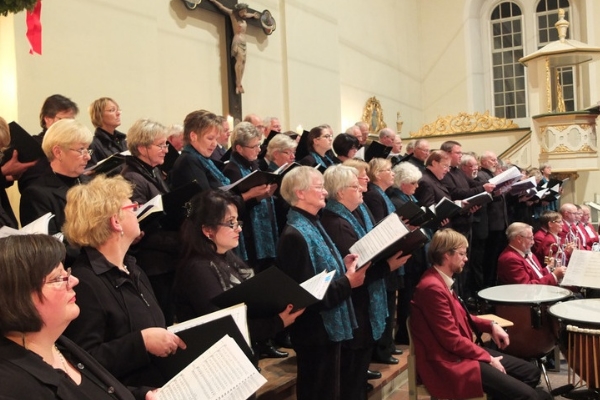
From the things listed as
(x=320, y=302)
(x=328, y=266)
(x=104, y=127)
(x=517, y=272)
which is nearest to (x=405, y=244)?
(x=328, y=266)

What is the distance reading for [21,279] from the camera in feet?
5.09

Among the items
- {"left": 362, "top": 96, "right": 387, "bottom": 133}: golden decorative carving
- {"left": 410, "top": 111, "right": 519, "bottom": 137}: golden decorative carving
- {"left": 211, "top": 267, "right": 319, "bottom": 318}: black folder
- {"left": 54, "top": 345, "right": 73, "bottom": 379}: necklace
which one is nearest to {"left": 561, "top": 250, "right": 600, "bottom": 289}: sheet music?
{"left": 211, "top": 267, "right": 319, "bottom": 318}: black folder

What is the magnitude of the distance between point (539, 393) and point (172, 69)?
486cm

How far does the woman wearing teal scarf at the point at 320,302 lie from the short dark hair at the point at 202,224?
0.62 meters

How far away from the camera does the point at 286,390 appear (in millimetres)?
3869

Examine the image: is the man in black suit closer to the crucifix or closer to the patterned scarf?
the patterned scarf

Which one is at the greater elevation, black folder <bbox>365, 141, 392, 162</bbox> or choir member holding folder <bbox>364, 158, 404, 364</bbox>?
black folder <bbox>365, 141, 392, 162</bbox>

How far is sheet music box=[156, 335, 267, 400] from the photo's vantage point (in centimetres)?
187

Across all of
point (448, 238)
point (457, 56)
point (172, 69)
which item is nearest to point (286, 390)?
point (448, 238)

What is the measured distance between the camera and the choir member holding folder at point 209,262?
8.39 feet

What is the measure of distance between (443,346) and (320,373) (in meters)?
0.85

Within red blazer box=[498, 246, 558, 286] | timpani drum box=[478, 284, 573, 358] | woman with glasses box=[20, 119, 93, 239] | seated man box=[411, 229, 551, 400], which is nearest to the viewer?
woman with glasses box=[20, 119, 93, 239]

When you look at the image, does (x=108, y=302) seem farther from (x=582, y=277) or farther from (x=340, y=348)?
(x=582, y=277)

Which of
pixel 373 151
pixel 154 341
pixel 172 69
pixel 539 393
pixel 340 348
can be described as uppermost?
pixel 172 69
